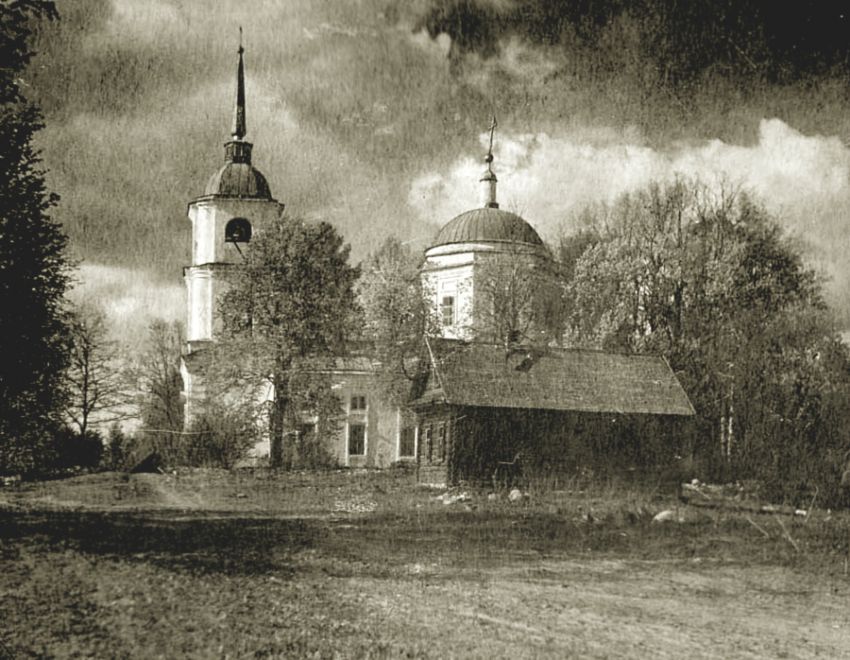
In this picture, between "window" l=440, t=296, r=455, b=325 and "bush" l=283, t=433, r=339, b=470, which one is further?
"window" l=440, t=296, r=455, b=325

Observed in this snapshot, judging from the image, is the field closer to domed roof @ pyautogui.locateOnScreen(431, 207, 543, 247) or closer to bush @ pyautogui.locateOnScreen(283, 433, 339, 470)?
bush @ pyautogui.locateOnScreen(283, 433, 339, 470)

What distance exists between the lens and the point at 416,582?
10133 millimetres

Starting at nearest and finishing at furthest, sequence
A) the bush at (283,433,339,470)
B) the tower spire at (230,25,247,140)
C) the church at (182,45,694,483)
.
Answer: the tower spire at (230,25,247,140) < the church at (182,45,694,483) < the bush at (283,433,339,470)

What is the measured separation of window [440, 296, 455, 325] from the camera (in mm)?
39281

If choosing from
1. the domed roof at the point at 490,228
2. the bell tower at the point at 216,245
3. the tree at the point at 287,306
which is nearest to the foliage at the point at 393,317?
the tree at the point at 287,306

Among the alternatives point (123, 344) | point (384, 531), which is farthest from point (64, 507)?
point (384, 531)

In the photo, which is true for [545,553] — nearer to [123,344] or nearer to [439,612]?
[439,612]

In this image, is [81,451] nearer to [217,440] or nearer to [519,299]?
[217,440]

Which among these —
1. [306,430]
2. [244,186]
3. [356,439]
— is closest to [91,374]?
[306,430]

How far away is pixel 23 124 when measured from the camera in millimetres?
11492

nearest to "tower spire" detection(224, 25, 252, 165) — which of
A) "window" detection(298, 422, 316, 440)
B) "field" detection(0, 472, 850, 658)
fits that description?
"field" detection(0, 472, 850, 658)

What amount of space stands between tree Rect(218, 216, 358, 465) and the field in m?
11.8

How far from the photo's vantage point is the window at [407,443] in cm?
3931

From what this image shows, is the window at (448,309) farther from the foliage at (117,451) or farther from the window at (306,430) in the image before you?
the foliage at (117,451)
